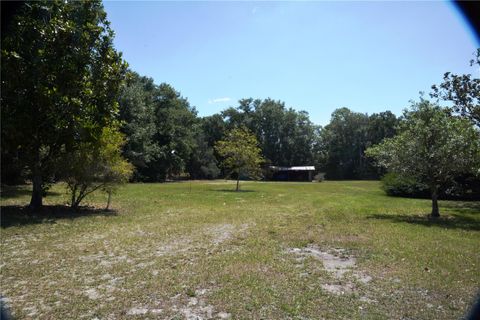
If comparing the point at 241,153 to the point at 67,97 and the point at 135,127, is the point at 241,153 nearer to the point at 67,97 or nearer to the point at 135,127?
the point at 135,127

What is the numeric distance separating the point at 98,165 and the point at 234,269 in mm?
10065

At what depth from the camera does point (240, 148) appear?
35719 mm

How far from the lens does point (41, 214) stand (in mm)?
14211

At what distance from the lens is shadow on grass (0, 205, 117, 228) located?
1248cm

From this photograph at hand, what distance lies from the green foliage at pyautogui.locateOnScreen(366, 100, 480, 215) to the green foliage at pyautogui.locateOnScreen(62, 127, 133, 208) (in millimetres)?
11565

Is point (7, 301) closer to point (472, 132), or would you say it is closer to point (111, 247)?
point (111, 247)

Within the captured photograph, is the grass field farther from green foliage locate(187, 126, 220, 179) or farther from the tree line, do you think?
green foliage locate(187, 126, 220, 179)

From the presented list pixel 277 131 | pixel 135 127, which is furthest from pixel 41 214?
pixel 277 131

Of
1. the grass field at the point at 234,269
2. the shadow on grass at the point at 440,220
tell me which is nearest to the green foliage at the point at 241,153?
the shadow on grass at the point at 440,220

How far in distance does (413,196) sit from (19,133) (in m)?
26.1

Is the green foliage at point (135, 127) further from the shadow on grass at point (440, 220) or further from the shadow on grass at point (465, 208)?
the shadow on grass at point (440, 220)

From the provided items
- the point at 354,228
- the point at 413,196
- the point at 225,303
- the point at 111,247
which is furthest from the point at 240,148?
the point at 225,303

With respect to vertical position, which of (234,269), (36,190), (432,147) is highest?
(432,147)

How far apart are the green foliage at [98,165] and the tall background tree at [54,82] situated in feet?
1.72
